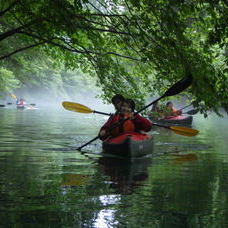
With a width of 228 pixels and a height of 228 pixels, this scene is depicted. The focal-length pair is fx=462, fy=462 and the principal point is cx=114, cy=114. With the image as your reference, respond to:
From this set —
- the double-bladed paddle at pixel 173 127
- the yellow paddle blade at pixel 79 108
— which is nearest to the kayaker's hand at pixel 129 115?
the double-bladed paddle at pixel 173 127

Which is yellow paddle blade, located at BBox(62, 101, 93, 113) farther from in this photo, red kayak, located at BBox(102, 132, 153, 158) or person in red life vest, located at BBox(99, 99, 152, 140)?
red kayak, located at BBox(102, 132, 153, 158)

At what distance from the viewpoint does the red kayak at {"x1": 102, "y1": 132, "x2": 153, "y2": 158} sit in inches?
400

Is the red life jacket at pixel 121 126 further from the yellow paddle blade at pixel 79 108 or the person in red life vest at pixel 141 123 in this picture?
the yellow paddle blade at pixel 79 108

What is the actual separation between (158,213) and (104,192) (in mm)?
1267

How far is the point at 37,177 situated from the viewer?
729 cm

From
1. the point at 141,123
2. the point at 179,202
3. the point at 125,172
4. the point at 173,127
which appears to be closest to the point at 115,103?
the point at 141,123

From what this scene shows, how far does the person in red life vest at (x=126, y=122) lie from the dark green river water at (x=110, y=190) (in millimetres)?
702

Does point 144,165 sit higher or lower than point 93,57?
lower

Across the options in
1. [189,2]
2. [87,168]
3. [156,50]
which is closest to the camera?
[189,2]

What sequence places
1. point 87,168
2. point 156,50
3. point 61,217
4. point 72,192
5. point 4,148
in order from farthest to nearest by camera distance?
1. point 4,148
2. point 87,168
3. point 156,50
4. point 72,192
5. point 61,217

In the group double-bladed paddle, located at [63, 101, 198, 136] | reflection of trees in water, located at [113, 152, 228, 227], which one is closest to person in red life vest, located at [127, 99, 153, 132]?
double-bladed paddle, located at [63, 101, 198, 136]

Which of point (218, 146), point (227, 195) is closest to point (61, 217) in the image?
point (227, 195)

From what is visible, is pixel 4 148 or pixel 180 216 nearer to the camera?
pixel 180 216

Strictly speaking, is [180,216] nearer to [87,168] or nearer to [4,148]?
[87,168]
